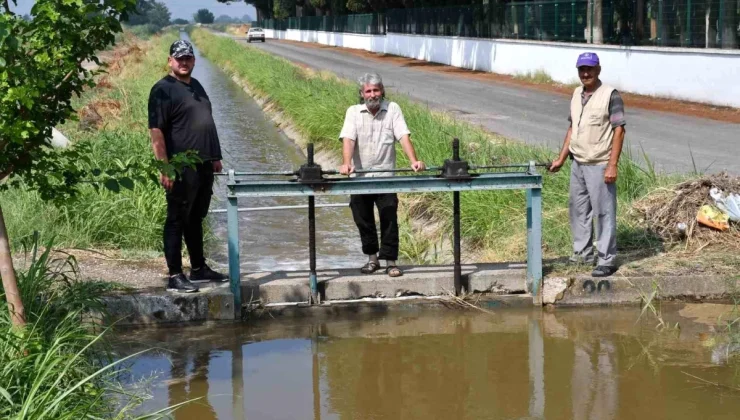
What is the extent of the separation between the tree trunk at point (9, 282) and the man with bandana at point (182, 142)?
6.44ft

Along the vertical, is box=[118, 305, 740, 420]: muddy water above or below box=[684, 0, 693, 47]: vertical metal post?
below

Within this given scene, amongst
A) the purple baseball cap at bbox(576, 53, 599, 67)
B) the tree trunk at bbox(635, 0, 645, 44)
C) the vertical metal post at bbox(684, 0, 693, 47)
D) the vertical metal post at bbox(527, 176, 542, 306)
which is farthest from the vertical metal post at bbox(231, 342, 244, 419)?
the tree trunk at bbox(635, 0, 645, 44)

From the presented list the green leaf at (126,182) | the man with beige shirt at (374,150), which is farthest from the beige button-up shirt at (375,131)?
the green leaf at (126,182)

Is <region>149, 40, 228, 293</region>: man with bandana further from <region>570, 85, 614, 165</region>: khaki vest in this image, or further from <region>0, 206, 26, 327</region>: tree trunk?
<region>570, 85, 614, 165</region>: khaki vest

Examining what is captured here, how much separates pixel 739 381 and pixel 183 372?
3.30 meters

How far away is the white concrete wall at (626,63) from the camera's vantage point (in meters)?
21.9

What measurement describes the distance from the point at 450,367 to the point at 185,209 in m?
2.29

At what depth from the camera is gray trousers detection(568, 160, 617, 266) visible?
778 centimetres

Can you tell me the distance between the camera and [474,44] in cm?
4038

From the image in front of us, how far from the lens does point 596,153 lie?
7.77 metres

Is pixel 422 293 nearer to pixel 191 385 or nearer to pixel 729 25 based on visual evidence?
pixel 191 385

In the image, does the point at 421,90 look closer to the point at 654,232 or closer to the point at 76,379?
the point at 654,232

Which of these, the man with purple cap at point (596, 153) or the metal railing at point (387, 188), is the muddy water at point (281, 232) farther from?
the man with purple cap at point (596, 153)

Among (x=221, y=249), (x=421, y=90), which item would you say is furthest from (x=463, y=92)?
(x=221, y=249)
